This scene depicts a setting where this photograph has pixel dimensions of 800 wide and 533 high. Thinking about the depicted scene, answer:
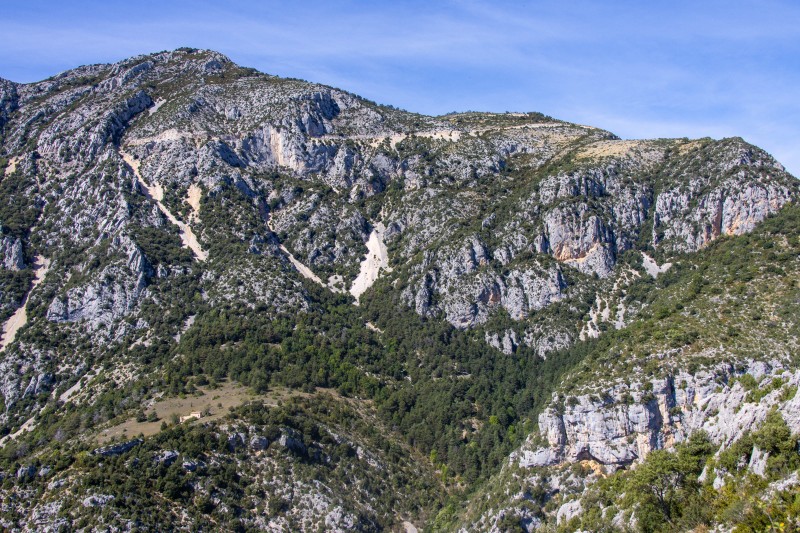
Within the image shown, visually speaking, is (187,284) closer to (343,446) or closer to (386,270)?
(386,270)

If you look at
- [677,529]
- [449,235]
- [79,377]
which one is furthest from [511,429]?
[79,377]

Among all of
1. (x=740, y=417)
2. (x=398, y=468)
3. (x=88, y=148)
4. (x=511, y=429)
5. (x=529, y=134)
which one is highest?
(x=529, y=134)

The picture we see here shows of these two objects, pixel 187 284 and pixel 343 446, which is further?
pixel 187 284

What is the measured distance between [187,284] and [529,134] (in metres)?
107

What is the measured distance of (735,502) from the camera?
1481 inches

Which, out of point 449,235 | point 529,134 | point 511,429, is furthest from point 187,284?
point 529,134

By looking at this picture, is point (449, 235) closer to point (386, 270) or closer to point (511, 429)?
point (386, 270)

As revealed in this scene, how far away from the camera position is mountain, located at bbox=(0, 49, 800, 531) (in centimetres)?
7975

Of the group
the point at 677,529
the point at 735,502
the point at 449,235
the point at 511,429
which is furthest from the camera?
the point at 449,235

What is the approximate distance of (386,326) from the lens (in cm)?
14738

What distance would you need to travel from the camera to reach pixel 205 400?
107062mm

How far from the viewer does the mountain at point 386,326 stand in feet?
262

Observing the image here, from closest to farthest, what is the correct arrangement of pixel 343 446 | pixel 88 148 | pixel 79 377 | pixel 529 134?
pixel 343 446
pixel 79 377
pixel 88 148
pixel 529 134

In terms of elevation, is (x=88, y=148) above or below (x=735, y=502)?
above
